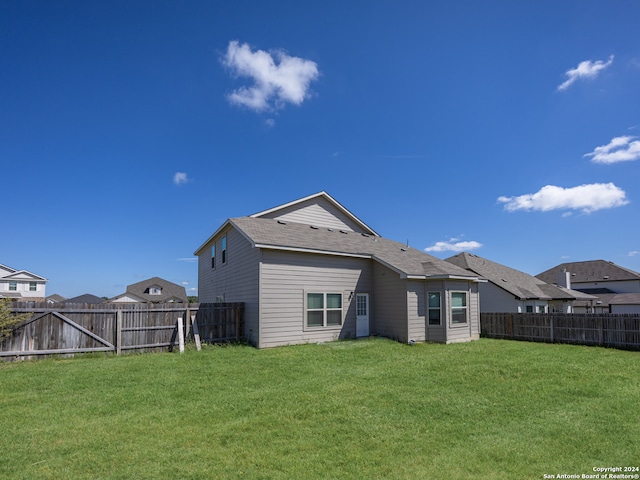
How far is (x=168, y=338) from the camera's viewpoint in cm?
1288

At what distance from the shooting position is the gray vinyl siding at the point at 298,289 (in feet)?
44.5

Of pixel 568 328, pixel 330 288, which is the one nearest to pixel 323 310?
pixel 330 288

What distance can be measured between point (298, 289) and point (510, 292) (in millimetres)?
15292

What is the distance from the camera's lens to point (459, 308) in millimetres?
15883

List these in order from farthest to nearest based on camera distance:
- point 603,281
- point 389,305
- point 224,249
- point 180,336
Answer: point 603,281 → point 224,249 → point 389,305 → point 180,336

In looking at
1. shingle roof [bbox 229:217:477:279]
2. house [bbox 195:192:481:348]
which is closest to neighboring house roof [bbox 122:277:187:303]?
house [bbox 195:192:481:348]

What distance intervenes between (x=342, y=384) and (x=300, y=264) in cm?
702

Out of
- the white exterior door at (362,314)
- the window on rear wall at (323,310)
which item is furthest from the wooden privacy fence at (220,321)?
the white exterior door at (362,314)

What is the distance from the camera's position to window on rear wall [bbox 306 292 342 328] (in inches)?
577

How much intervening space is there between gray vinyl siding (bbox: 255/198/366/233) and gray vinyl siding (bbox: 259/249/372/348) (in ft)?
12.7

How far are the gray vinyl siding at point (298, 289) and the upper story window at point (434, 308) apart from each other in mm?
2968

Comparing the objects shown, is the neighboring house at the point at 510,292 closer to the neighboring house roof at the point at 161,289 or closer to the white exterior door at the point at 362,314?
the white exterior door at the point at 362,314

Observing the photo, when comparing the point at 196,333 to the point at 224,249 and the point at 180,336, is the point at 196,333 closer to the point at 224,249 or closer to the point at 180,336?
the point at 180,336

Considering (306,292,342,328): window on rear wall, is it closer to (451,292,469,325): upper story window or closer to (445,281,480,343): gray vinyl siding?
(445,281,480,343): gray vinyl siding
